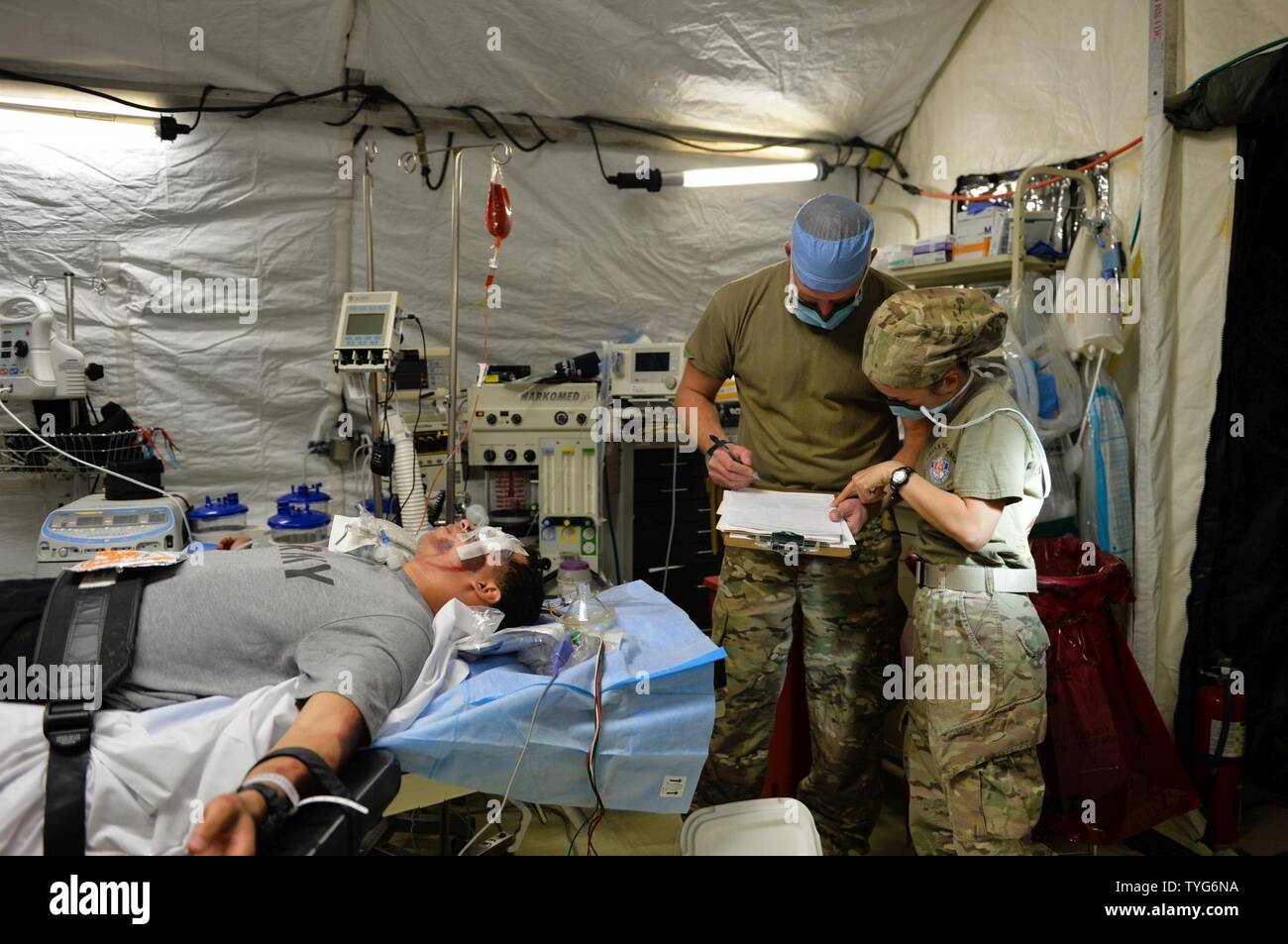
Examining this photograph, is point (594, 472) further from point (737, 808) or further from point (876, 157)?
point (876, 157)

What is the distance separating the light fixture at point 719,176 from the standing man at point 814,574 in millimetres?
1460

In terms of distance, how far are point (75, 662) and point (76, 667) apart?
0.4 inches

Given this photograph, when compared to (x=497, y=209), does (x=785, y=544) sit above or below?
below

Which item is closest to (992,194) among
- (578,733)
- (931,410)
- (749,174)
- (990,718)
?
(749,174)

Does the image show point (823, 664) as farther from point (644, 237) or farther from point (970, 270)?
point (644, 237)

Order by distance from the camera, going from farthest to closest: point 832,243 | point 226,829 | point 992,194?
point 992,194 → point 832,243 → point 226,829

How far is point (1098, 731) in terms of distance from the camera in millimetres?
2414

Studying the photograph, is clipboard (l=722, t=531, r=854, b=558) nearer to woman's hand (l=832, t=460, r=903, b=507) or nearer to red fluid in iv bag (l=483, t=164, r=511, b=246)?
woman's hand (l=832, t=460, r=903, b=507)

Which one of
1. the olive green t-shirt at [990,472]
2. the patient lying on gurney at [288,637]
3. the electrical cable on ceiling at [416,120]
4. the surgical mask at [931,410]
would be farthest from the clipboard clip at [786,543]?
the electrical cable on ceiling at [416,120]

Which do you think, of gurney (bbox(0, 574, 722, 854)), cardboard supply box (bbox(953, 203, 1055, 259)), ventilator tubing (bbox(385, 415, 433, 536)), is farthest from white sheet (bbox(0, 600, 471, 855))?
cardboard supply box (bbox(953, 203, 1055, 259))

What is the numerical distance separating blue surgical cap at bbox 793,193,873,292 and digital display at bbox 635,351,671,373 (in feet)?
4.71

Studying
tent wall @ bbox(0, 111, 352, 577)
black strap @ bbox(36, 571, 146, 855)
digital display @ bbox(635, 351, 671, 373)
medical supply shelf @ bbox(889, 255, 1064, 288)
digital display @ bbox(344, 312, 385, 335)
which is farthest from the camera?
digital display @ bbox(635, 351, 671, 373)

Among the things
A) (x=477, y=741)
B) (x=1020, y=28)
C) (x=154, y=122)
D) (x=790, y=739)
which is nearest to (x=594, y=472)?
(x=790, y=739)

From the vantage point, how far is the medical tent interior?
8.55ft
